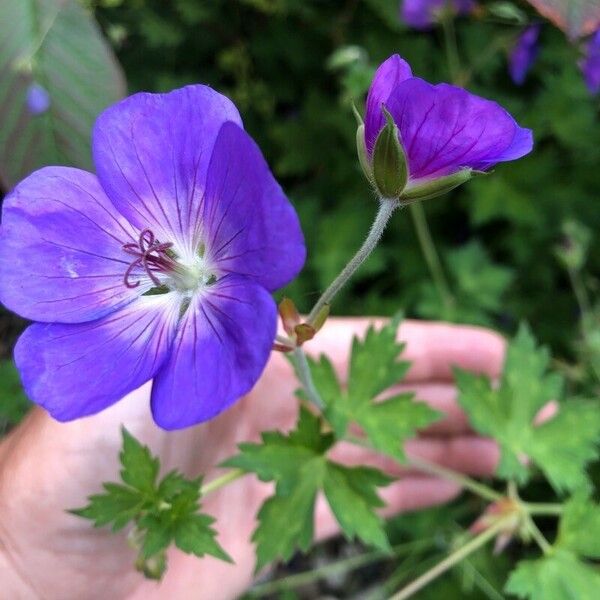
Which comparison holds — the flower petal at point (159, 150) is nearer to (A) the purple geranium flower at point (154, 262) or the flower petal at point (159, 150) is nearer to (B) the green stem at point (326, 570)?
(A) the purple geranium flower at point (154, 262)

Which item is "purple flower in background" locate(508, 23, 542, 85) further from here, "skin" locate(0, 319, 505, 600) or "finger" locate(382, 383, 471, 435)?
"finger" locate(382, 383, 471, 435)

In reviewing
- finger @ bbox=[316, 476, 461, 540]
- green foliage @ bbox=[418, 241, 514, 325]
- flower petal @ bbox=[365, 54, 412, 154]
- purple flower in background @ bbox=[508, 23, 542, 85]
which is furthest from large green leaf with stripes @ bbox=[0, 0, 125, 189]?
finger @ bbox=[316, 476, 461, 540]

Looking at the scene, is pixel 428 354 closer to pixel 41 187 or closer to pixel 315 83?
pixel 315 83

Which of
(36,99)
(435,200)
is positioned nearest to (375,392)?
(36,99)

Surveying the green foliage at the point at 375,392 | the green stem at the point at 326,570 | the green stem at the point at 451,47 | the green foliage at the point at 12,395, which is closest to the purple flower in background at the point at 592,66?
the green stem at the point at 451,47

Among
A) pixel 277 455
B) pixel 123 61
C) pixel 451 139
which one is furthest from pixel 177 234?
pixel 123 61

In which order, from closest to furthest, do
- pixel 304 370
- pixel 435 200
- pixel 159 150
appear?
pixel 159 150 < pixel 304 370 < pixel 435 200

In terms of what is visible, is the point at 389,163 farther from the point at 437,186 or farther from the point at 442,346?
the point at 442,346
